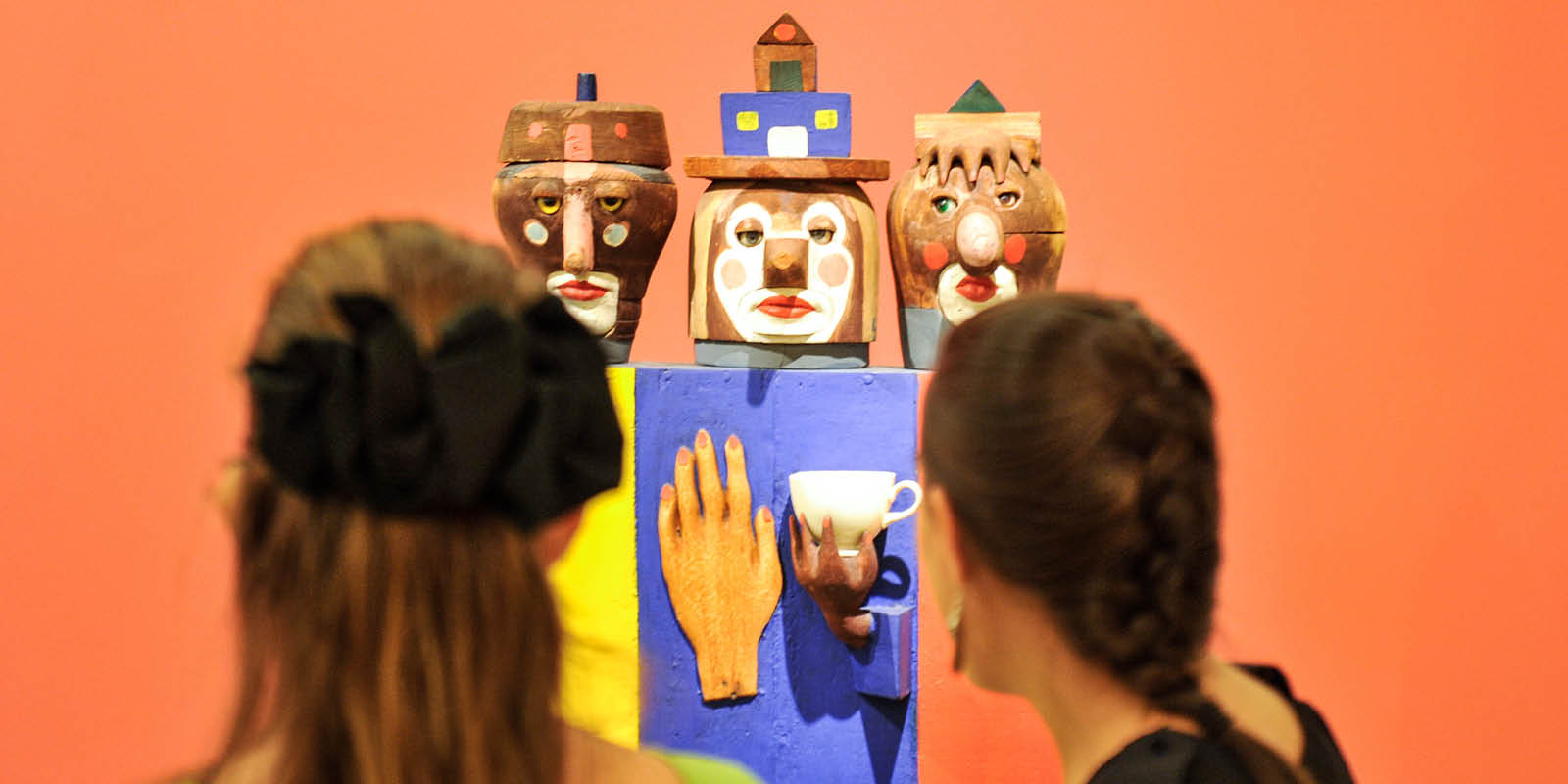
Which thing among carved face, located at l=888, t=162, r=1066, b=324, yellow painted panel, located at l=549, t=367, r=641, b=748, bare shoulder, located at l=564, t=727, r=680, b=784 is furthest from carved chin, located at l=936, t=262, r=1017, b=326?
bare shoulder, located at l=564, t=727, r=680, b=784

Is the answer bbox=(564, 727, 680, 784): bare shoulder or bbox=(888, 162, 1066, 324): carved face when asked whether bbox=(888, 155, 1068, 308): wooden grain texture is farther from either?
bbox=(564, 727, 680, 784): bare shoulder

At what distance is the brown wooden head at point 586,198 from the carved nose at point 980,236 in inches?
17.9

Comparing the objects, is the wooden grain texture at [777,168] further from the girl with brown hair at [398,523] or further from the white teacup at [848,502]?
the girl with brown hair at [398,523]

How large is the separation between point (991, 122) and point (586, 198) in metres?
0.62

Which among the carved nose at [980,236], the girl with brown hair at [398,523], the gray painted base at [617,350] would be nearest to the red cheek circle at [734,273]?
the gray painted base at [617,350]

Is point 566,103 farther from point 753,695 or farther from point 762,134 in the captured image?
point 753,695

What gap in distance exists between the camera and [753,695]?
7.50ft

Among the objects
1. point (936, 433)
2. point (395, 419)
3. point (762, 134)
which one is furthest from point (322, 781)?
point (762, 134)

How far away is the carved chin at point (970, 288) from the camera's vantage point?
7.53ft

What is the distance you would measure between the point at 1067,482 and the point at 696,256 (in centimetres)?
135

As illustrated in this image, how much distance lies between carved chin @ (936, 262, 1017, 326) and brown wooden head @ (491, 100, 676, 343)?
443mm

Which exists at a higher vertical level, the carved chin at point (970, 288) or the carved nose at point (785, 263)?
the carved nose at point (785, 263)

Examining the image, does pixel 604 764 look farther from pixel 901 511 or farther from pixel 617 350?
pixel 617 350

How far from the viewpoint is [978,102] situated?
237cm
